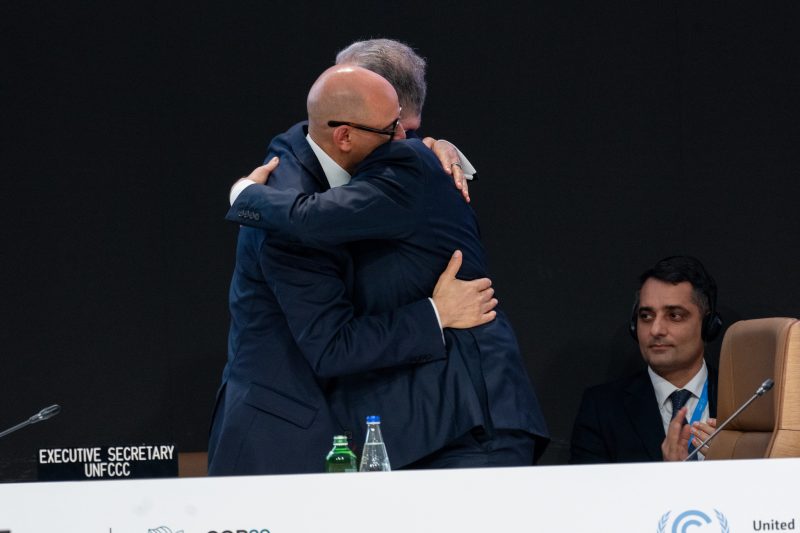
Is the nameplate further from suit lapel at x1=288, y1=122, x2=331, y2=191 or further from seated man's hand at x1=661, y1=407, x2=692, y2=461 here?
seated man's hand at x1=661, y1=407, x2=692, y2=461

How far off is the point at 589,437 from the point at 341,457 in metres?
1.60

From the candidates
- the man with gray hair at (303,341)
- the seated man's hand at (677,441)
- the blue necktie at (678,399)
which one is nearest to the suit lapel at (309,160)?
the man with gray hair at (303,341)

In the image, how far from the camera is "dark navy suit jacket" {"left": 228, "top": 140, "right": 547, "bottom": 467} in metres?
2.42

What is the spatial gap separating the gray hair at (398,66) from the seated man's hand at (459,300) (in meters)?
0.50

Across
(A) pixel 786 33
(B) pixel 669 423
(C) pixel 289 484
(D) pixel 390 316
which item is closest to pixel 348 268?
(D) pixel 390 316

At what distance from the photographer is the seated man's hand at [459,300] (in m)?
2.51

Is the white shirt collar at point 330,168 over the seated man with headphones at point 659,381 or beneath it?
over

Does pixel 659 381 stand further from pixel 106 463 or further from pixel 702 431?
pixel 106 463

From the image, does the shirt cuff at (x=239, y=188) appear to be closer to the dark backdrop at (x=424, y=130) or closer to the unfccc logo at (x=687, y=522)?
the unfccc logo at (x=687, y=522)

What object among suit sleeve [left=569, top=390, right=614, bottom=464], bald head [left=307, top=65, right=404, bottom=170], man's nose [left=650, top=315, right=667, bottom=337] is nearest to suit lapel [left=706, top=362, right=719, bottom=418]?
man's nose [left=650, top=315, right=667, bottom=337]

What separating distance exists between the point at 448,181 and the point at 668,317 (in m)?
1.46

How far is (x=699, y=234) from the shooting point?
165 inches

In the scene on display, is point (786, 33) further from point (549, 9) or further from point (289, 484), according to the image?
point (289, 484)

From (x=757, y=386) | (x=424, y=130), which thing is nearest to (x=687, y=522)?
(x=757, y=386)
